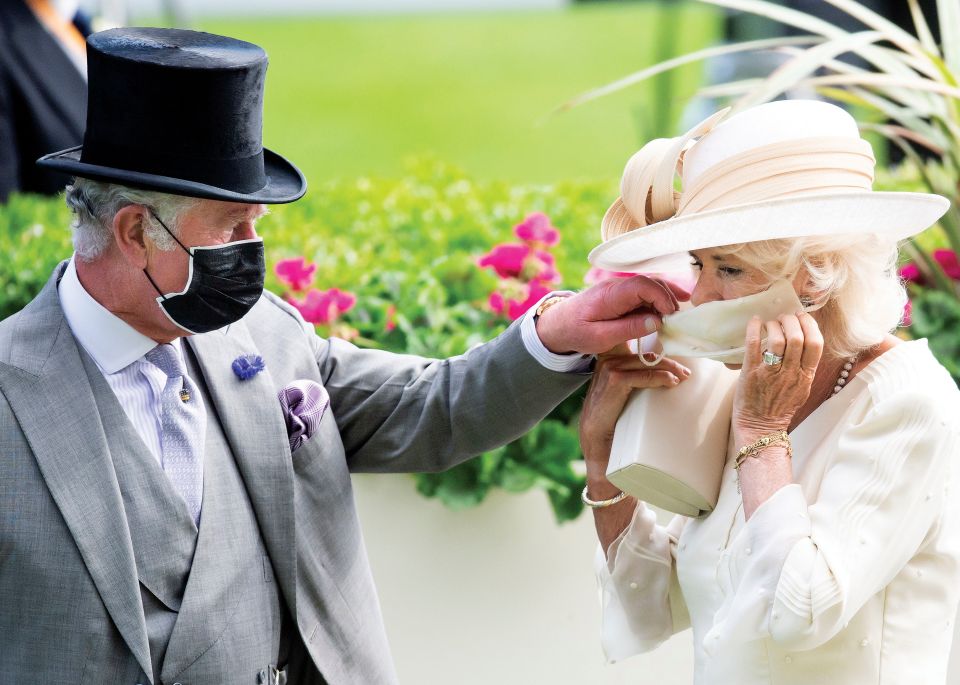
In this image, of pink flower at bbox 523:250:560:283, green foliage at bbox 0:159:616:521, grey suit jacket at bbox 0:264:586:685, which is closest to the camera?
grey suit jacket at bbox 0:264:586:685

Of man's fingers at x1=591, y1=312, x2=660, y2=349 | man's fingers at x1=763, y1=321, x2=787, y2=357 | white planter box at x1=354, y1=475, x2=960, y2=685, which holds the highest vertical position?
man's fingers at x1=763, y1=321, x2=787, y2=357

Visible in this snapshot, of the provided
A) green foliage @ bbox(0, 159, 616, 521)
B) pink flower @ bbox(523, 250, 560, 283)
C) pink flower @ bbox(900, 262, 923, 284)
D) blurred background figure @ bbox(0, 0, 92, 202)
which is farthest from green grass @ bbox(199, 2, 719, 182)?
pink flower @ bbox(523, 250, 560, 283)

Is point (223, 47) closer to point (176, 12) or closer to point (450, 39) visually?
point (176, 12)

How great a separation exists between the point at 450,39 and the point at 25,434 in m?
22.6

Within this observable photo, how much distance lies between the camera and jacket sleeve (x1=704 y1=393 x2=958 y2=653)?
6.91 feet

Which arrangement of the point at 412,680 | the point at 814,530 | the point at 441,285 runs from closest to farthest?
1. the point at 814,530
2. the point at 412,680
3. the point at 441,285

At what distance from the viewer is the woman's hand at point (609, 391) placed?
8.36 feet

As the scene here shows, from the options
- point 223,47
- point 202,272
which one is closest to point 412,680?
point 202,272

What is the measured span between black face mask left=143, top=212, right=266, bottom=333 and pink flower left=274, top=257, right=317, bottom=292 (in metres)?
1.46

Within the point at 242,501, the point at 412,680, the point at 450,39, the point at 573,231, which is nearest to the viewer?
the point at 242,501

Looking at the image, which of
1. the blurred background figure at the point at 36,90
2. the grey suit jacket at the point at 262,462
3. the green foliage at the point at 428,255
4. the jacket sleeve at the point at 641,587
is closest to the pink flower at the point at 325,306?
the green foliage at the point at 428,255

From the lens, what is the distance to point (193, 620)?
2.43 m

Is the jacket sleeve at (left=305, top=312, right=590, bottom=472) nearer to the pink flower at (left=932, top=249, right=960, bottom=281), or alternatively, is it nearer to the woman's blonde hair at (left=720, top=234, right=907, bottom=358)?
the woman's blonde hair at (left=720, top=234, right=907, bottom=358)

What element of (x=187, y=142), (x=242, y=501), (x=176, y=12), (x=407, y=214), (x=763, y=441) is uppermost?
(x=187, y=142)
